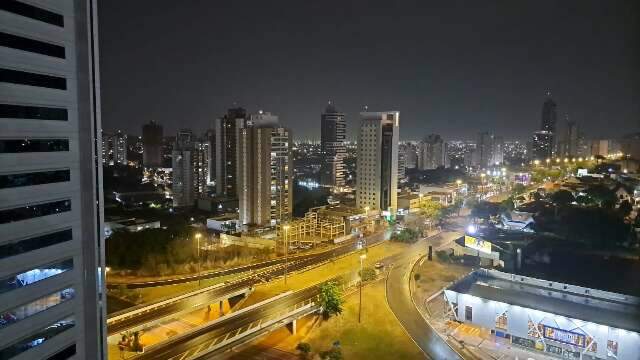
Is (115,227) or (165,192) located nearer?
(115,227)

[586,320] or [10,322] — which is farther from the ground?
[10,322]

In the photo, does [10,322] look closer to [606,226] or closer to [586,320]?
[586,320]

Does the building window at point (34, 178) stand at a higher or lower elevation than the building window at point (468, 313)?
higher

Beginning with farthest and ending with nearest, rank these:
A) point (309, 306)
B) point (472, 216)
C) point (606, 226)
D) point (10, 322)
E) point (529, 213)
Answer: point (472, 216)
point (529, 213)
point (606, 226)
point (309, 306)
point (10, 322)

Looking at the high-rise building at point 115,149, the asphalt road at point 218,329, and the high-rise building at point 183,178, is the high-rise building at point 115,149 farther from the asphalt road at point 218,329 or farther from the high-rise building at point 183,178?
the asphalt road at point 218,329

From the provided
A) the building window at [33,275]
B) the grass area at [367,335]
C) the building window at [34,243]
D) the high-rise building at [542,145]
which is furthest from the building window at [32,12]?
the high-rise building at [542,145]

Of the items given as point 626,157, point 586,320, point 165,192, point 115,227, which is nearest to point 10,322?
point 586,320

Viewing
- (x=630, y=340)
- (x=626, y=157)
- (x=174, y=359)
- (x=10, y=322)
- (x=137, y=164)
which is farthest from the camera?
(x=137, y=164)
